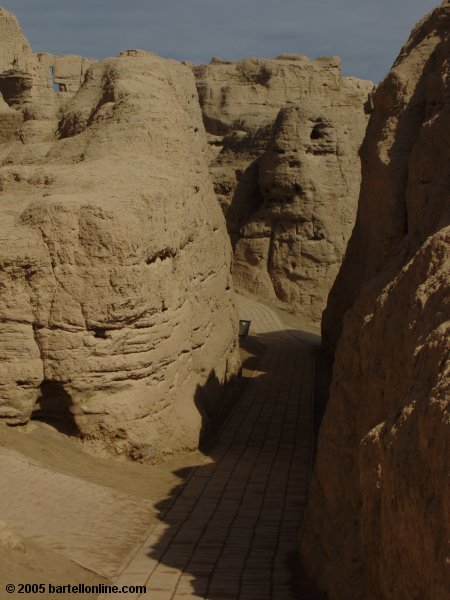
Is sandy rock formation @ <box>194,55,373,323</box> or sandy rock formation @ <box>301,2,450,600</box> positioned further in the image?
sandy rock formation @ <box>194,55,373,323</box>

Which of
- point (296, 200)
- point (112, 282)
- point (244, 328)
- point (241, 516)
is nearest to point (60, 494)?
point (241, 516)

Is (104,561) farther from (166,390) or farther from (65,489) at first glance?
(166,390)

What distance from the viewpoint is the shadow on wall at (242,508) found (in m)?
6.65

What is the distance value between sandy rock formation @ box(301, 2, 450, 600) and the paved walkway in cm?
50

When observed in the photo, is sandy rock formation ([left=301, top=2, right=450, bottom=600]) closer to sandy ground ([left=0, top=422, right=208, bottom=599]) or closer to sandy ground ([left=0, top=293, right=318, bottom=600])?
sandy ground ([left=0, top=293, right=318, bottom=600])

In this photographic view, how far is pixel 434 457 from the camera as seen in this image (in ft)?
14.6

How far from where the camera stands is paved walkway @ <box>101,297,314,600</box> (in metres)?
6.58

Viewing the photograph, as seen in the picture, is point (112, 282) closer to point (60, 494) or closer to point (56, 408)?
point (56, 408)

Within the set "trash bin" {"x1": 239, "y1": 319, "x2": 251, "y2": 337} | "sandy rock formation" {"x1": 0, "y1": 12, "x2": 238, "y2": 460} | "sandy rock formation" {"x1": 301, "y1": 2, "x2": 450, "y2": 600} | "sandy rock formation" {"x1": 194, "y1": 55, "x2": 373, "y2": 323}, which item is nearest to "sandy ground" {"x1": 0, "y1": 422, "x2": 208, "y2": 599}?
"sandy rock formation" {"x1": 0, "y1": 12, "x2": 238, "y2": 460}

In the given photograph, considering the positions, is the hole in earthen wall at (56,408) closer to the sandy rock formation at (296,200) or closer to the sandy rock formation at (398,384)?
the sandy rock formation at (398,384)

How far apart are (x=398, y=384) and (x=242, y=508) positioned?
9.89ft

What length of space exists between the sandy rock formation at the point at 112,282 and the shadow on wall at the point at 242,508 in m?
0.70

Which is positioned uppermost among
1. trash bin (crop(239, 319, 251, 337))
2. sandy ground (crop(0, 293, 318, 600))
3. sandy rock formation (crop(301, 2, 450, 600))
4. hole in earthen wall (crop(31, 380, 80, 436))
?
sandy rock formation (crop(301, 2, 450, 600))

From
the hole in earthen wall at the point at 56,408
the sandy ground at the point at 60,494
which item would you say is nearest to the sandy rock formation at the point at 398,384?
the sandy ground at the point at 60,494
